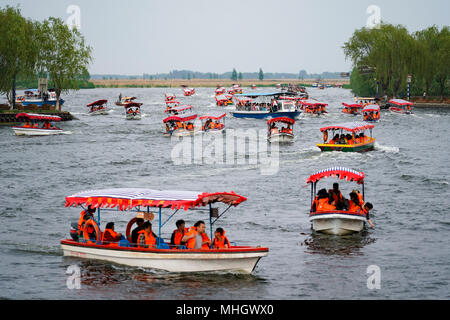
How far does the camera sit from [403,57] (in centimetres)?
11781

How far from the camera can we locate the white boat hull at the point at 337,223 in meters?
27.4

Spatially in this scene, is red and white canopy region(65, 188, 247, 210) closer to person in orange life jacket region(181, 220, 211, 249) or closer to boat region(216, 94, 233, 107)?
person in orange life jacket region(181, 220, 211, 249)

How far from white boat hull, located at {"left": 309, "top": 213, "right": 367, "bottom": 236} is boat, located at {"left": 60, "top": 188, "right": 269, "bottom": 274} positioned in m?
6.25

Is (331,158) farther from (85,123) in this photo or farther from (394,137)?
(85,123)

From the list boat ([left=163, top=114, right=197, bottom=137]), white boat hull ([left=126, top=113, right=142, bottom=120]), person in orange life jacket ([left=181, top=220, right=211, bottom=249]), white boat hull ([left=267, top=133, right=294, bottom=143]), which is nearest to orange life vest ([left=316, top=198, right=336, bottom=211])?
person in orange life jacket ([left=181, top=220, right=211, bottom=249])

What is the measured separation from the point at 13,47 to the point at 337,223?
63846mm

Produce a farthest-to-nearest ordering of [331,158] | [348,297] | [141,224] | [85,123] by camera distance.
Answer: [85,123] < [331,158] < [141,224] < [348,297]

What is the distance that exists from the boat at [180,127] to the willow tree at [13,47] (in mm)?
24006

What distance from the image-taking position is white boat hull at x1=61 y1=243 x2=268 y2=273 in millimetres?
21422

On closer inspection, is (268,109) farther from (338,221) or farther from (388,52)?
(338,221)

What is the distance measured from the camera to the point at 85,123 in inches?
3423

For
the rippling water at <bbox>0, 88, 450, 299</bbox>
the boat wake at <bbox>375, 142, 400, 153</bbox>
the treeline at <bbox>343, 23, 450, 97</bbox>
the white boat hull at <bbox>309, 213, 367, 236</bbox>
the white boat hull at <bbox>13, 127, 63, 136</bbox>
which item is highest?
the treeline at <bbox>343, 23, 450, 97</bbox>
